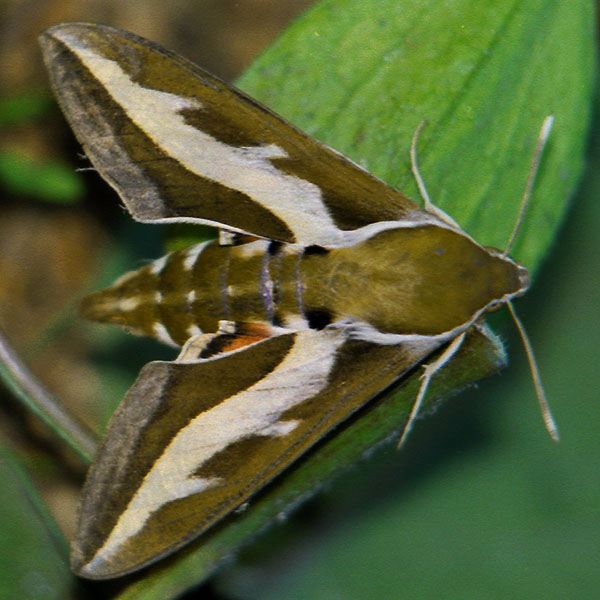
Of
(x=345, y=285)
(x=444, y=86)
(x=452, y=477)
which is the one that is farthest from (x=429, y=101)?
(x=452, y=477)

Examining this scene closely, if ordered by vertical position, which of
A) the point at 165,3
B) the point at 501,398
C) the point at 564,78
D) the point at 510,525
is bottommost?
the point at 510,525

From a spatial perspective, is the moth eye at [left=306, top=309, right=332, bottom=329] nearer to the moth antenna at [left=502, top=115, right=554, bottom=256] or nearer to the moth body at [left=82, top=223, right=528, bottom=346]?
the moth body at [left=82, top=223, right=528, bottom=346]

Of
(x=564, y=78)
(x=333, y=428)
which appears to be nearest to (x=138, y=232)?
(x=333, y=428)

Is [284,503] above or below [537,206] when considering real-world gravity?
below

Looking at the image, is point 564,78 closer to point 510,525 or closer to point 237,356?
point 237,356


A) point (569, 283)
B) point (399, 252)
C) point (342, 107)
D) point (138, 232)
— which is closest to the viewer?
point (399, 252)

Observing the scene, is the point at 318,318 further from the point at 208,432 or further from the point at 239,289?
the point at 208,432

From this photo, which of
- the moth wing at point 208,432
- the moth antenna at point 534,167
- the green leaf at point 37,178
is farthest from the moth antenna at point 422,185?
the green leaf at point 37,178
